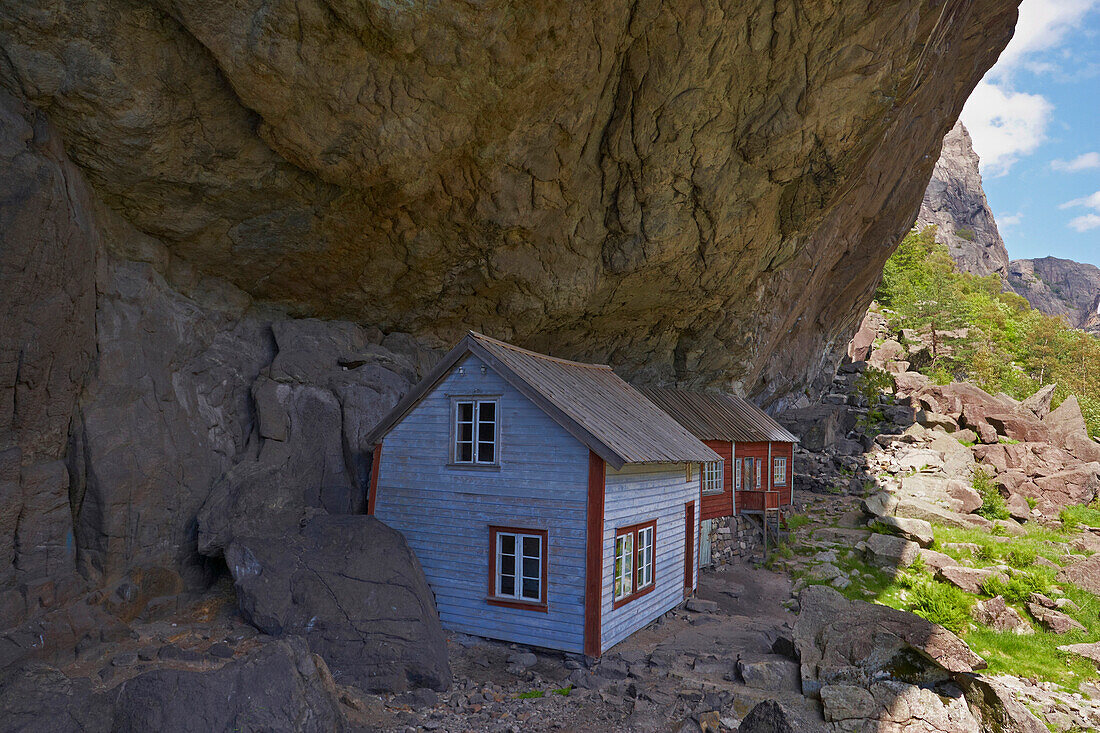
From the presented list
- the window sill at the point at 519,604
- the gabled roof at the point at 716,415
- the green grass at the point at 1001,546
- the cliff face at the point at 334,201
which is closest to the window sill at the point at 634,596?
the window sill at the point at 519,604

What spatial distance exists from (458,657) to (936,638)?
27.9 feet

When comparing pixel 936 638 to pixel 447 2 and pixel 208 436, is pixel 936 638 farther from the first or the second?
pixel 208 436

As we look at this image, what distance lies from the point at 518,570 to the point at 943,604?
38.9ft

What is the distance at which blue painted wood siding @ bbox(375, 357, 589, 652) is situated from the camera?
1224 centimetres

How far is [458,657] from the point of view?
39.7 ft

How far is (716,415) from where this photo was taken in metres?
25.0

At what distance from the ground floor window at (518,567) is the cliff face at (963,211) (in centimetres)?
10492

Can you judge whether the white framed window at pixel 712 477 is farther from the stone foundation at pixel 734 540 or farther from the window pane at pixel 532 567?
the window pane at pixel 532 567

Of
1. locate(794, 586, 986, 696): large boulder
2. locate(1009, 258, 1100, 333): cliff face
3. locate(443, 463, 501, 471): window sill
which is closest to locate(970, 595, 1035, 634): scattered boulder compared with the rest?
locate(794, 586, 986, 696): large boulder

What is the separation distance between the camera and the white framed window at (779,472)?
26422 mm

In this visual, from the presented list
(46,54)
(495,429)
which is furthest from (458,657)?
(46,54)

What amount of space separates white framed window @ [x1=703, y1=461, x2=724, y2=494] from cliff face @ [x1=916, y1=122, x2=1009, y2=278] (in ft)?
308

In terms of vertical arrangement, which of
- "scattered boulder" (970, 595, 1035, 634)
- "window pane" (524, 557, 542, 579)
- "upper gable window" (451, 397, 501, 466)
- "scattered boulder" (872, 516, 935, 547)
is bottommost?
"scattered boulder" (970, 595, 1035, 634)

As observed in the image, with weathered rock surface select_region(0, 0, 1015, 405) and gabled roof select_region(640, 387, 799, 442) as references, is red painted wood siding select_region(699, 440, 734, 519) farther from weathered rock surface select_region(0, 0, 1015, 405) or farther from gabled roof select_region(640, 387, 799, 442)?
weathered rock surface select_region(0, 0, 1015, 405)
